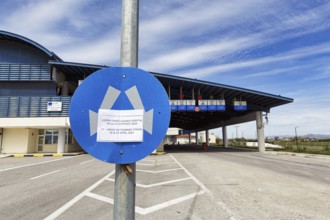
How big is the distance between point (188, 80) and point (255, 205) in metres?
23.4

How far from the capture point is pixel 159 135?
5.75 feet

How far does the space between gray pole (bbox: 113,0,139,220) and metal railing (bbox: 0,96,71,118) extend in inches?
1017

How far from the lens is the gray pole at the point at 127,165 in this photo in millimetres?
1590

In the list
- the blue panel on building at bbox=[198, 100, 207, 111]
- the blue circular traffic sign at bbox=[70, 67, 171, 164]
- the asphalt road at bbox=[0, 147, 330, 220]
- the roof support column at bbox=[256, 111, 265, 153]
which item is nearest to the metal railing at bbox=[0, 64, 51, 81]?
the blue panel on building at bbox=[198, 100, 207, 111]

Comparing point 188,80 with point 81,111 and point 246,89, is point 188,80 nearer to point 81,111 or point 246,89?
point 246,89

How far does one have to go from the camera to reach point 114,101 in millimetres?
1724

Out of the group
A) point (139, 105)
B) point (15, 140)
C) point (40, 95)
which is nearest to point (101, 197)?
point (139, 105)

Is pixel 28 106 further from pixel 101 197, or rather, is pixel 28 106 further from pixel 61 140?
pixel 101 197

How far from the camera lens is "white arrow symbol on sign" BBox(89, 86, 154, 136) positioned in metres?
1.72

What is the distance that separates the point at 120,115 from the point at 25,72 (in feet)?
98.9

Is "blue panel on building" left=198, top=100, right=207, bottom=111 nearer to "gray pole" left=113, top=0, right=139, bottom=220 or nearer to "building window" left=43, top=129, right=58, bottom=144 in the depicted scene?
"building window" left=43, top=129, right=58, bottom=144

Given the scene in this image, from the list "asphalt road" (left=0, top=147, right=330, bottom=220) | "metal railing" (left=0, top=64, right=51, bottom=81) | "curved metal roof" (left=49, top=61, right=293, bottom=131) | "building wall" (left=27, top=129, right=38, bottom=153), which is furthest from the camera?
"curved metal roof" (left=49, top=61, right=293, bottom=131)

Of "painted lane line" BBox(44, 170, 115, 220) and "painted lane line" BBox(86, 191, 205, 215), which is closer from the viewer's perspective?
"painted lane line" BBox(44, 170, 115, 220)

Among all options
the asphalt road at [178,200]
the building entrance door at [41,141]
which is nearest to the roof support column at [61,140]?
the building entrance door at [41,141]
